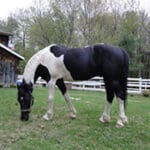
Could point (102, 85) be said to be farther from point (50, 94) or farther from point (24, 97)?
point (24, 97)

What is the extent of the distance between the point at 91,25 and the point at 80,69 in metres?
28.9

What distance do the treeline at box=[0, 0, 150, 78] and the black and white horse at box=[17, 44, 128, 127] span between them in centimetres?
2598

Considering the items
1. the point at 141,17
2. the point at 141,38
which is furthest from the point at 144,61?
the point at 141,17

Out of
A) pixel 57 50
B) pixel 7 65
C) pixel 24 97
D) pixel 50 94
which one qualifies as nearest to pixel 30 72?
pixel 24 97

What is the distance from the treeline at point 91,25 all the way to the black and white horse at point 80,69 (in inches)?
1023

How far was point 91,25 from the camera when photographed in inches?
1387

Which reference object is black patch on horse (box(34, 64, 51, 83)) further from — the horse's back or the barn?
the barn

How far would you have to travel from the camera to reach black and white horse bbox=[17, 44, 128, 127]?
6680 millimetres

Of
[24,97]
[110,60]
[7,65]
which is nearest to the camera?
[110,60]

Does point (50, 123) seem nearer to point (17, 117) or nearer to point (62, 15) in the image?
point (17, 117)

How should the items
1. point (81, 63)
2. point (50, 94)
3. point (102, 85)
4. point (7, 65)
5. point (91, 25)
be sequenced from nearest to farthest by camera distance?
point (81, 63) < point (50, 94) < point (7, 65) < point (102, 85) < point (91, 25)

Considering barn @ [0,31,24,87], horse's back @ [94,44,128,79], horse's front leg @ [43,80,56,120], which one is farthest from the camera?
barn @ [0,31,24,87]

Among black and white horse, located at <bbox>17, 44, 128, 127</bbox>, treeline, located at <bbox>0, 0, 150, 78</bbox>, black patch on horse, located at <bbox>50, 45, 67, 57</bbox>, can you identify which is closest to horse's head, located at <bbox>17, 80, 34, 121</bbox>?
black and white horse, located at <bbox>17, 44, 128, 127</bbox>

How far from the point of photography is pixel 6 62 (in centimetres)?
2183
